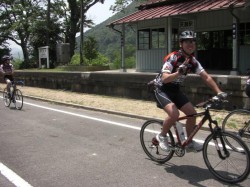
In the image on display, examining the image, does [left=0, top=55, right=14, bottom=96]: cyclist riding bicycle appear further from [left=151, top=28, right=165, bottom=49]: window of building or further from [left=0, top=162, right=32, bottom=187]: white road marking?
[left=151, top=28, right=165, bottom=49]: window of building

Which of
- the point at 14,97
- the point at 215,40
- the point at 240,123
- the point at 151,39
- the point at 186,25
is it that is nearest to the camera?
the point at 240,123

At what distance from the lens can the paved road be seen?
5.60m

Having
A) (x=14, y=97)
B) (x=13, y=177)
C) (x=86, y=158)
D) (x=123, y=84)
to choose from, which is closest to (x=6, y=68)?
(x=14, y=97)

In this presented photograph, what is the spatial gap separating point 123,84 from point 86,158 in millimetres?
9088

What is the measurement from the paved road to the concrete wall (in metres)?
2.57

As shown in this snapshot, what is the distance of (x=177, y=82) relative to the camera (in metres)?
6.09

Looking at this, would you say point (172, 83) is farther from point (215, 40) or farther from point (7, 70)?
point (215, 40)

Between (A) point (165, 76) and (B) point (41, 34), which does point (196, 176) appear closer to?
(A) point (165, 76)

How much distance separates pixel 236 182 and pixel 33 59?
41.8 metres

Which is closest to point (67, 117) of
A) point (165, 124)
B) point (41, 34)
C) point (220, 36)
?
point (165, 124)

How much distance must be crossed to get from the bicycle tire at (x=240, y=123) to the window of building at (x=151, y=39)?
13934 mm

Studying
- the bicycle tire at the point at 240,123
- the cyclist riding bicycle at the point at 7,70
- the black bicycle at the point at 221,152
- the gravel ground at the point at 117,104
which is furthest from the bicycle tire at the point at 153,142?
the cyclist riding bicycle at the point at 7,70

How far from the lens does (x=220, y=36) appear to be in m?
20.1

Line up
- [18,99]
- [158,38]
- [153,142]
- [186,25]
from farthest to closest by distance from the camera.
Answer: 1. [158,38]
2. [186,25]
3. [18,99]
4. [153,142]
